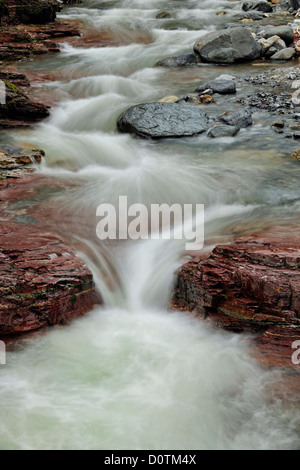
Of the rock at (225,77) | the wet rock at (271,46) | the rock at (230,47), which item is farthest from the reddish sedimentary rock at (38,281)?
the wet rock at (271,46)

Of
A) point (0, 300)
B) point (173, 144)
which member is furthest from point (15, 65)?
point (0, 300)

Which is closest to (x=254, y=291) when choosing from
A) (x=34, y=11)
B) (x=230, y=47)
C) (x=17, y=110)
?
(x=17, y=110)

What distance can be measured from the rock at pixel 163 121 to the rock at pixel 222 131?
24 centimetres

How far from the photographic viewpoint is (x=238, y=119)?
970cm

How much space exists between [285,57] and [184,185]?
9.58 meters

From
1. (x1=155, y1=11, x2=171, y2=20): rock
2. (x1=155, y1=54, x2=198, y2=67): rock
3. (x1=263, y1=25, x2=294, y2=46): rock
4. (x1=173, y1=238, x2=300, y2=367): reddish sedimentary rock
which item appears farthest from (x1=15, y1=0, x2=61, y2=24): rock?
(x1=173, y1=238, x2=300, y2=367): reddish sedimentary rock

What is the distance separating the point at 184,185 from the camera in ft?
24.5

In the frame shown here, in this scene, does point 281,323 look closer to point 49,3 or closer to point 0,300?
point 0,300

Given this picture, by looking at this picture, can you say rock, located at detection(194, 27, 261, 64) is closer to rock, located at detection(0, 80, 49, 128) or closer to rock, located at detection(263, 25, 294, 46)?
rock, located at detection(263, 25, 294, 46)

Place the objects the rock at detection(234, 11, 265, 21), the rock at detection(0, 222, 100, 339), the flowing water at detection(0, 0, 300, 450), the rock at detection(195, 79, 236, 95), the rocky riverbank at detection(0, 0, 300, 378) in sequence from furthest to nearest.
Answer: the rock at detection(234, 11, 265, 21) → the rock at detection(195, 79, 236, 95) → the rock at detection(0, 222, 100, 339) → the rocky riverbank at detection(0, 0, 300, 378) → the flowing water at detection(0, 0, 300, 450)

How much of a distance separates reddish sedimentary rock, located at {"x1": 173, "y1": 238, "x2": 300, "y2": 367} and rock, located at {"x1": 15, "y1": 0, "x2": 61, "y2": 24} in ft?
54.9

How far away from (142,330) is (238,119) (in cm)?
638

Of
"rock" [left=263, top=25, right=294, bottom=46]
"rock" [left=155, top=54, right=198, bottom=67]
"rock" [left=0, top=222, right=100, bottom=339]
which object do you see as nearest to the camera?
"rock" [left=0, top=222, right=100, bottom=339]

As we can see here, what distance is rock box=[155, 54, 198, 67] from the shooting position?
14578 millimetres
